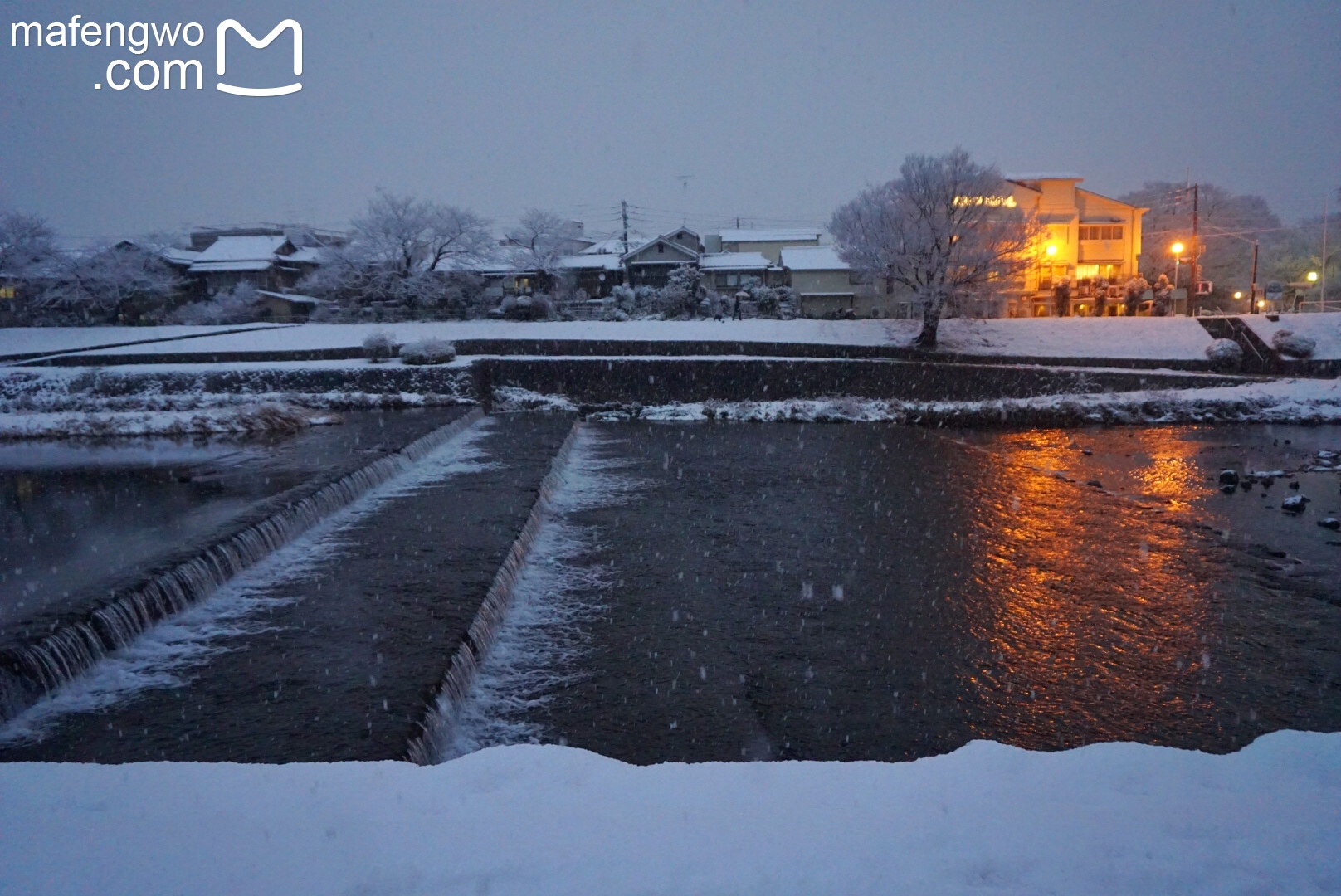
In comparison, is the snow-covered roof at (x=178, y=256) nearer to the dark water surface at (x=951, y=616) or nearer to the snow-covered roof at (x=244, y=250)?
the snow-covered roof at (x=244, y=250)

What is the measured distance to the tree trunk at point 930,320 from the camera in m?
25.6

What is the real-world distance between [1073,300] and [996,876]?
113ft

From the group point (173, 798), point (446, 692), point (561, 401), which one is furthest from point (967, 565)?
point (561, 401)

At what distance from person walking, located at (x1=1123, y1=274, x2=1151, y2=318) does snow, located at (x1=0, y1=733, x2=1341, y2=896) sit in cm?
3123

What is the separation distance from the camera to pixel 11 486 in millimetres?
11969

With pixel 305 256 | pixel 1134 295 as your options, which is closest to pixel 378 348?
pixel 305 256

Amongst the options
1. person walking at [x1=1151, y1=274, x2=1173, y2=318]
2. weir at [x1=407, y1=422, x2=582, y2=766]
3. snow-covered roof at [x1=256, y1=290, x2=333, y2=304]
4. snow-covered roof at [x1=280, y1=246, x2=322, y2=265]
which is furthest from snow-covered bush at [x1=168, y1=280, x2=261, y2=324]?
person walking at [x1=1151, y1=274, x2=1173, y2=318]

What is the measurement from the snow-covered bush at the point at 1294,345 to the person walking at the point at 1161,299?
7250 mm

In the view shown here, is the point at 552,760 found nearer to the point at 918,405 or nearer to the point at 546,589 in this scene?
the point at 546,589

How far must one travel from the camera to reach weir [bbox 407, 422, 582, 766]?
15.9 ft

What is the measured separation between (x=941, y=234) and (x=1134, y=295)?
980 cm

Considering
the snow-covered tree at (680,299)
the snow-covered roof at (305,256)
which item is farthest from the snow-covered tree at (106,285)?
the snow-covered tree at (680,299)

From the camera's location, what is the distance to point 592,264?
125 ft

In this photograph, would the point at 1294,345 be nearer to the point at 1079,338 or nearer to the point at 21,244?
the point at 1079,338
